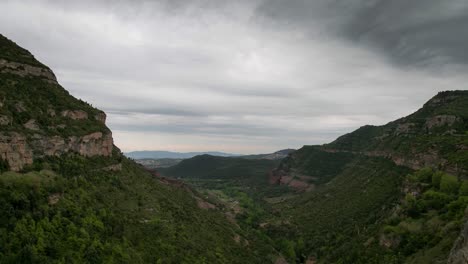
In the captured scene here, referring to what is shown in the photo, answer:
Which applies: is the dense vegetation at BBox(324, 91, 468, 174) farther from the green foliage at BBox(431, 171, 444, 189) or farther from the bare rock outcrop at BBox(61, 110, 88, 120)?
the bare rock outcrop at BBox(61, 110, 88, 120)

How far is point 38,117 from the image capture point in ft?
192

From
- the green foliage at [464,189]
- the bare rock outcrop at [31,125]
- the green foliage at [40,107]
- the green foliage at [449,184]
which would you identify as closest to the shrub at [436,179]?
the green foliage at [449,184]

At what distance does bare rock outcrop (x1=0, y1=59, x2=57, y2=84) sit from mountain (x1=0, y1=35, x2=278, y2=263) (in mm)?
199

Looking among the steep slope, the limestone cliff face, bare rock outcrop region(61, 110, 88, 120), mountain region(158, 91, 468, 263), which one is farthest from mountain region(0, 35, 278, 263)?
the limestone cliff face

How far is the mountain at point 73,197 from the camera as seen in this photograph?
43.2m

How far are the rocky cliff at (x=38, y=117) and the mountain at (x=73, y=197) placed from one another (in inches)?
6.8

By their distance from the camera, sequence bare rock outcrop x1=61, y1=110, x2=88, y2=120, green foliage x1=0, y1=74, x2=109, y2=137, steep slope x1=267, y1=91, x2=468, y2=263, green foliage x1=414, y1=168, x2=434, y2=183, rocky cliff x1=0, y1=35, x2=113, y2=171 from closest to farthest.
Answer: rocky cliff x1=0, y1=35, x2=113, y2=171, green foliage x1=0, y1=74, x2=109, y2=137, steep slope x1=267, y1=91, x2=468, y2=263, bare rock outcrop x1=61, y1=110, x2=88, y2=120, green foliage x1=414, y1=168, x2=434, y2=183

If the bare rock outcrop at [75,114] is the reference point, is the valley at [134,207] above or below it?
below

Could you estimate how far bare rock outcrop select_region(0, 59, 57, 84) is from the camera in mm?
63434

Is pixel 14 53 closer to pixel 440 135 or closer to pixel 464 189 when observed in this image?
pixel 464 189

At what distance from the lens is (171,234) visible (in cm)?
6303

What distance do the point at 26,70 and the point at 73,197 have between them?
2972 centimetres

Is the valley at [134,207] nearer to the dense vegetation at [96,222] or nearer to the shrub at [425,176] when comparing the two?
the dense vegetation at [96,222]

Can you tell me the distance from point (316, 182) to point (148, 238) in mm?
148292
